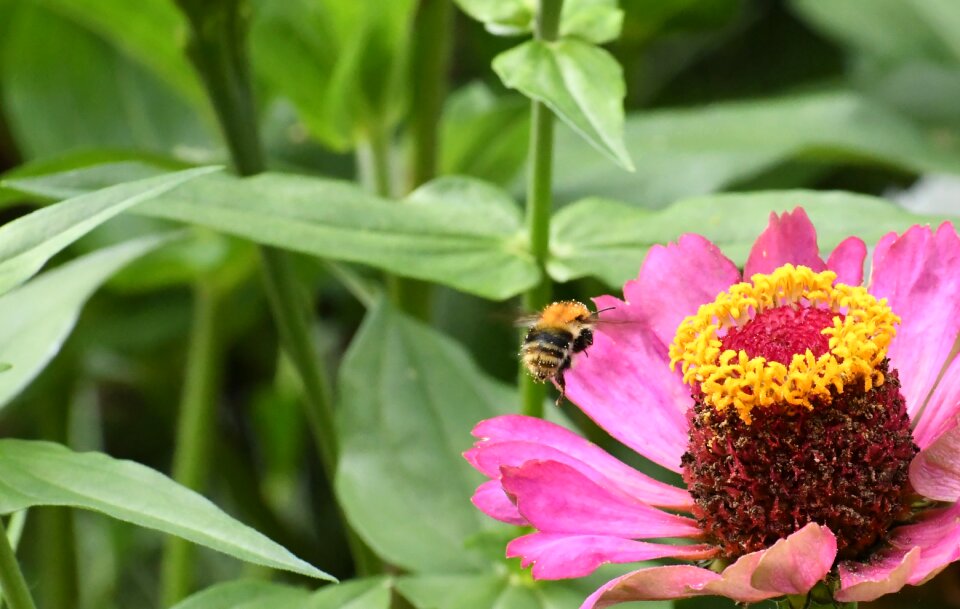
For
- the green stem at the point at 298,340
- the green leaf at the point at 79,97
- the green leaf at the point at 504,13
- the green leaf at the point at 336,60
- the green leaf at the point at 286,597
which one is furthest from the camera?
the green leaf at the point at 79,97

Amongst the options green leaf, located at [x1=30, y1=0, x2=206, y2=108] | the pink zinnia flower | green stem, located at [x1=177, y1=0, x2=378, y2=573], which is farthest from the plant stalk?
green leaf, located at [x1=30, y1=0, x2=206, y2=108]

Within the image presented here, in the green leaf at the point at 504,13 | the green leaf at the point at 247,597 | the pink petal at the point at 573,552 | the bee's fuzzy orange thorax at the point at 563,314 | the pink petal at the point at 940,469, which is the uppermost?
the green leaf at the point at 504,13

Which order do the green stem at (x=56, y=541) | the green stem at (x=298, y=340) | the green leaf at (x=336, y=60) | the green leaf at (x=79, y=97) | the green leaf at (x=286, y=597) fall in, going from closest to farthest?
the green leaf at (x=286, y=597) < the green stem at (x=298, y=340) < the green leaf at (x=336, y=60) < the green stem at (x=56, y=541) < the green leaf at (x=79, y=97)

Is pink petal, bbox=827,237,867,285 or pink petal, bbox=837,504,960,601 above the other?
pink petal, bbox=827,237,867,285

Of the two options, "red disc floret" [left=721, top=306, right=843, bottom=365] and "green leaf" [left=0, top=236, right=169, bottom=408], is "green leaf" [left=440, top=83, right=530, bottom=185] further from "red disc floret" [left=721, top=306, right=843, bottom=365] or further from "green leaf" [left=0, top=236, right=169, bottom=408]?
"red disc floret" [left=721, top=306, right=843, bottom=365]

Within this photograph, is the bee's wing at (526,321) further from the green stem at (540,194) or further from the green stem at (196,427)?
the green stem at (196,427)

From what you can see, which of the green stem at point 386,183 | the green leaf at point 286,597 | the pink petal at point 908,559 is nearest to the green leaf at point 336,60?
the green stem at point 386,183

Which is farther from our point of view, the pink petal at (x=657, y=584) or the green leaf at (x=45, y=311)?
the green leaf at (x=45, y=311)
